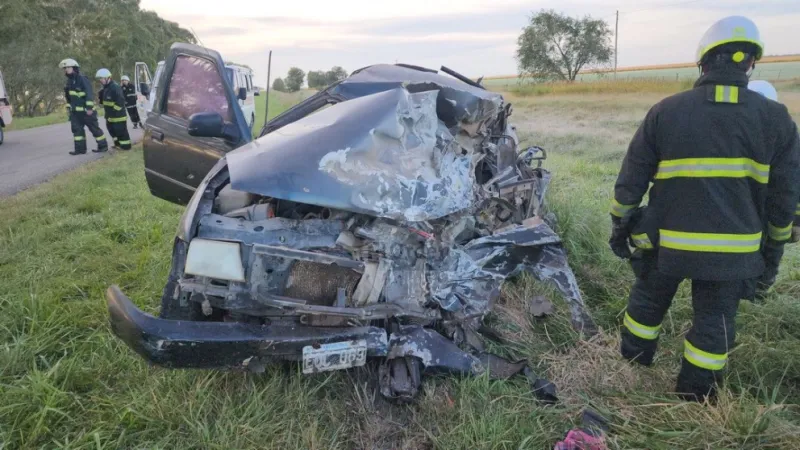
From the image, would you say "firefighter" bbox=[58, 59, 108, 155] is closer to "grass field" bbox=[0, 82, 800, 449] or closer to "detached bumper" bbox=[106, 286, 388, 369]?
"grass field" bbox=[0, 82, 800, 449]

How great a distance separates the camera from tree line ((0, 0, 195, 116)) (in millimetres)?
22531

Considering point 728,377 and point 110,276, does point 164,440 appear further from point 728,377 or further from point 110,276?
point 728,377

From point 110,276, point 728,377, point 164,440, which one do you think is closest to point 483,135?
point 728,377

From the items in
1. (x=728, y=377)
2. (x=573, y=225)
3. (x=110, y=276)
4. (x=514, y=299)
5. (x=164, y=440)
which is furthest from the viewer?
(x=573, y=225)

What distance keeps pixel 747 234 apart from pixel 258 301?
205 cm

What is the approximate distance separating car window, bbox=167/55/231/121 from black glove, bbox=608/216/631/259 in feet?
8.03

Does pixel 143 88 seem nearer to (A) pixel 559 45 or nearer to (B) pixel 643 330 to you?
(B) pixel 643 330

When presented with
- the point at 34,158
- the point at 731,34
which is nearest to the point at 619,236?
the point at 731,34

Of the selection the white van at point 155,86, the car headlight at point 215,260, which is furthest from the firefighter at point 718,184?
the white van at point 155,86

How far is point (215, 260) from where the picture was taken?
79.9 inches

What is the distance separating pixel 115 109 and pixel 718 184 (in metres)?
10.6

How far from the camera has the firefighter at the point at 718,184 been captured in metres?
2.14

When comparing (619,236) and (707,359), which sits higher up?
(619,236)

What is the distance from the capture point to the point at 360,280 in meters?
2.22
